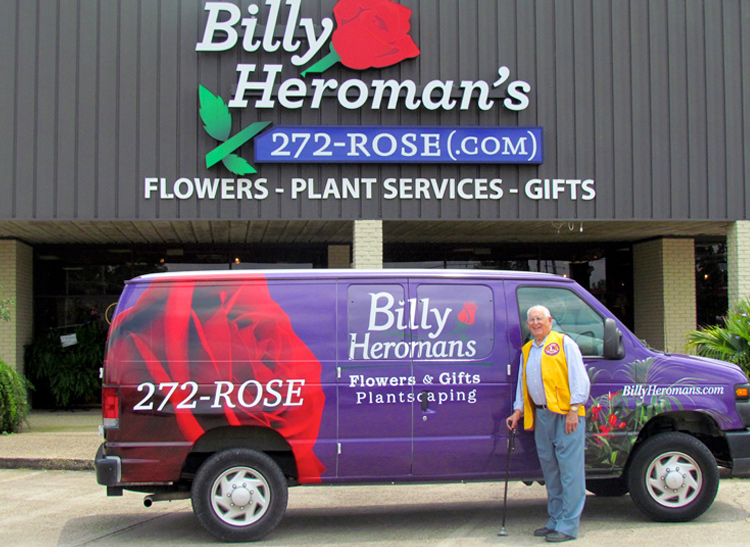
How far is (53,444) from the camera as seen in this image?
11.2 metres

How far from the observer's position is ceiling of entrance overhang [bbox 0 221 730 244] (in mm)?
13828

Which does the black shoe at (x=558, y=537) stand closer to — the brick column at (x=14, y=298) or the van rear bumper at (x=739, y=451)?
the van rear bumper at (x=739, y=451)

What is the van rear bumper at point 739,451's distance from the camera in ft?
22.3

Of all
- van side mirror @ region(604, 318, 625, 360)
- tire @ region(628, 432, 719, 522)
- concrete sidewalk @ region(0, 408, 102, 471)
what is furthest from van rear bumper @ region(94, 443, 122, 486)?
tire @ region(628, 432, 719, 522)

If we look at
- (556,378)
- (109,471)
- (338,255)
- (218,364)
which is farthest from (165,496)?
(338,255)

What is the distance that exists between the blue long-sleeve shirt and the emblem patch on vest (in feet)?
0.18

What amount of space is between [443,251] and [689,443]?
11081mm

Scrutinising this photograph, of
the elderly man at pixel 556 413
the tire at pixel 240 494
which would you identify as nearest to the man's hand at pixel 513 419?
the elderly man at pixel 556 413

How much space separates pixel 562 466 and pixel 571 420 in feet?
1.41

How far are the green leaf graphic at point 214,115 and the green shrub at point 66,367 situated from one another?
6.21 m

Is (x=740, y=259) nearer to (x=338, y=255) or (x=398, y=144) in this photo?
(x=398, y=144)

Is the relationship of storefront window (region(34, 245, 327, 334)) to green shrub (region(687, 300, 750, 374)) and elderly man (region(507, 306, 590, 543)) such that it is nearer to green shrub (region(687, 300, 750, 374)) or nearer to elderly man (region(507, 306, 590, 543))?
green shrub (region(687, 300, 750, 374))

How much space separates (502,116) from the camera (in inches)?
513

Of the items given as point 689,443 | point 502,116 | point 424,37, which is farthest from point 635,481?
point 424,37
